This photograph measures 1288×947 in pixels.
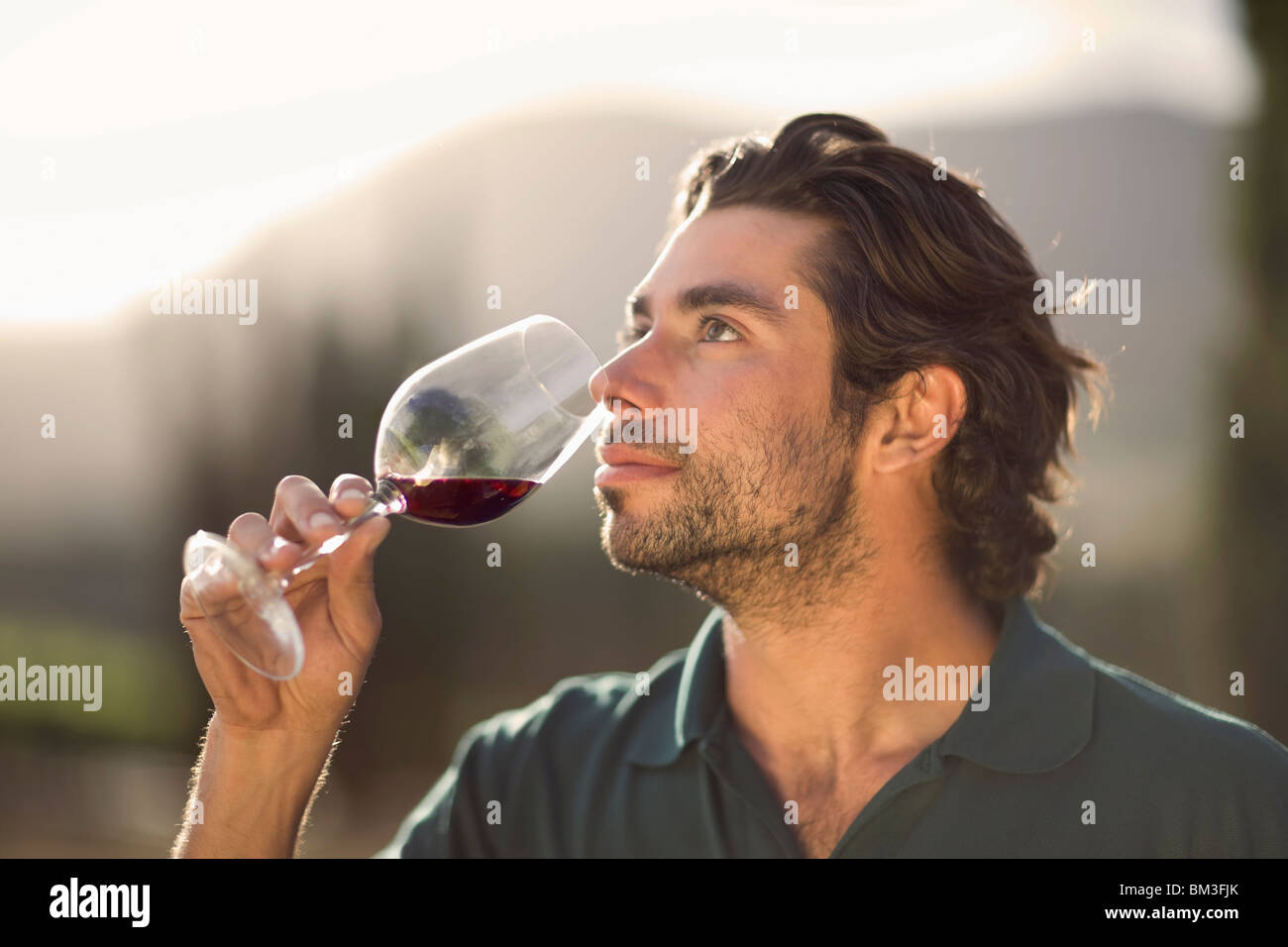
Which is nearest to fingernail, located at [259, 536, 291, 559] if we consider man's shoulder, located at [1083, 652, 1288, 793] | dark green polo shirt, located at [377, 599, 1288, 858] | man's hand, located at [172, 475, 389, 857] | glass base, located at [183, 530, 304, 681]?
glass base, located at [183, 530, 304, 681]

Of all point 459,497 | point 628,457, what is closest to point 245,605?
point 459,497

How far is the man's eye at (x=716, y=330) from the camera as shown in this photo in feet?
8.29

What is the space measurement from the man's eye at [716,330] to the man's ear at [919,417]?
1.58 ft

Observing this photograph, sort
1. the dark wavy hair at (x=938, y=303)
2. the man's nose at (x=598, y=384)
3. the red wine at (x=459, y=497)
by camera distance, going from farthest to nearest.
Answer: the dark wavy hair at (x=938, y=303) < the man's nose at (x=598, y=384) < the red wine at (x=459, y=497)

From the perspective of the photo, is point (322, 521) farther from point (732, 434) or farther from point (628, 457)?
point (732, 434)

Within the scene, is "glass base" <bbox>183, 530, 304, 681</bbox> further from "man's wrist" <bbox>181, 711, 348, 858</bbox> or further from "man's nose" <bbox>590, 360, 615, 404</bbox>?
"man's nose" <bbox>590, 360, 615, 404</bbox>

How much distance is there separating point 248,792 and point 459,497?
31.0 inches

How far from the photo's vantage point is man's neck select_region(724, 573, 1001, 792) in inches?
98.6

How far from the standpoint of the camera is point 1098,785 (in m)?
2.23

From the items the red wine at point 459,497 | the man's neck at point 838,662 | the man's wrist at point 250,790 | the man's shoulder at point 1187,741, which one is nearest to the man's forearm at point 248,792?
the man's wrist at point 250,790

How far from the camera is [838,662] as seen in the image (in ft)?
8.45

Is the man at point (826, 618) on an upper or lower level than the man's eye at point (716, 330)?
lower

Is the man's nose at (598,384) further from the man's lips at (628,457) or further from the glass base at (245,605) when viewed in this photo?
the glass base at (245,605)
